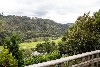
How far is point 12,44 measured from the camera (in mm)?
18078

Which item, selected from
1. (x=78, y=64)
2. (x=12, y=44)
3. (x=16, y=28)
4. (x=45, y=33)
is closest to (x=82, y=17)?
(x=12, y=44)

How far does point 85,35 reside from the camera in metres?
20.1

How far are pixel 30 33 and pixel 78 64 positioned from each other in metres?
165

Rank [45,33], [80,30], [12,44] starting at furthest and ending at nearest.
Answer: [45,33]
[80,30]
[12,44]

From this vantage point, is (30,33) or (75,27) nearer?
(75,27)

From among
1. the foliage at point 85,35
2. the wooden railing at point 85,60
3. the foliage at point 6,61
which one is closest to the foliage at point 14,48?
the foliage at point 85,35

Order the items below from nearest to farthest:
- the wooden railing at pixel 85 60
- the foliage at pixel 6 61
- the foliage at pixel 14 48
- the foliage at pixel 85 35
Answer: the foliage at pixel 6 61 < the wooden railing at pixel 85 60 < the foliage at pixel 14 48 < the foliage at pixel 85 35

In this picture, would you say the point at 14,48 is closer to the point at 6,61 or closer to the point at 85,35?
the point at 85,35

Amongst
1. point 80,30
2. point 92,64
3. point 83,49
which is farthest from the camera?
point 80,30

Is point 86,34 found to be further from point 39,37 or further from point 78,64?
point 39,37

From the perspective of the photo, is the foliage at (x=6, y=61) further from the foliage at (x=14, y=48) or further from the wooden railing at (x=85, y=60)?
the foliage at (x=14, y=48)

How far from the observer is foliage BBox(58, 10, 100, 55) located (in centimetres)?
1961

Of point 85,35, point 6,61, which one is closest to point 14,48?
point 85,35

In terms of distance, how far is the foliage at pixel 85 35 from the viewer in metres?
19.6
